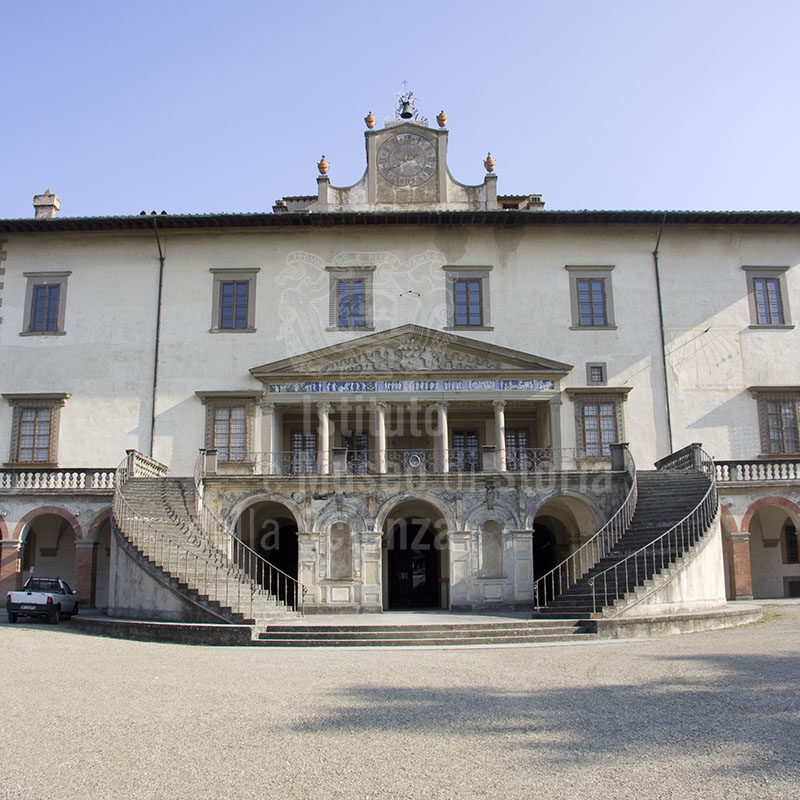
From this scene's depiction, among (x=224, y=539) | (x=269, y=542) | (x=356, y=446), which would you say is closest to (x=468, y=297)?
(x=356, y=446)

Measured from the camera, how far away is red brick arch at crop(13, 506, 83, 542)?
2728 cm

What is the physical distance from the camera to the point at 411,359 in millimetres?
29812

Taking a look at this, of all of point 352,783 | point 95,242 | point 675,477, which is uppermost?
point 95,242

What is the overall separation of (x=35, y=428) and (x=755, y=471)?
23.3 meters

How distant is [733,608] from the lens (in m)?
22.1

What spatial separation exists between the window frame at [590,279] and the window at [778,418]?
5.30 meters

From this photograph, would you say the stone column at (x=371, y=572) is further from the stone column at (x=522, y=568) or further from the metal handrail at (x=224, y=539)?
the stone column at (x=522, y=568)

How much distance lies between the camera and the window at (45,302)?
30.9 m

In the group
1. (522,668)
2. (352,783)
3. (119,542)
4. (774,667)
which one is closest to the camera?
(352,783)

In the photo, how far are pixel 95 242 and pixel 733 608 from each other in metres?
23.6

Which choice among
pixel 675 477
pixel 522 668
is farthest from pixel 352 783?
pixel 675 477

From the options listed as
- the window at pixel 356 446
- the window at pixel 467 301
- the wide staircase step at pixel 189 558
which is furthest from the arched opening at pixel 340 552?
the window at pixel 467 301

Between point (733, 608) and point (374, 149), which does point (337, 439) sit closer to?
point (374, 149)

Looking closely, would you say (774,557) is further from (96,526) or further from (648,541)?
(96,526)
